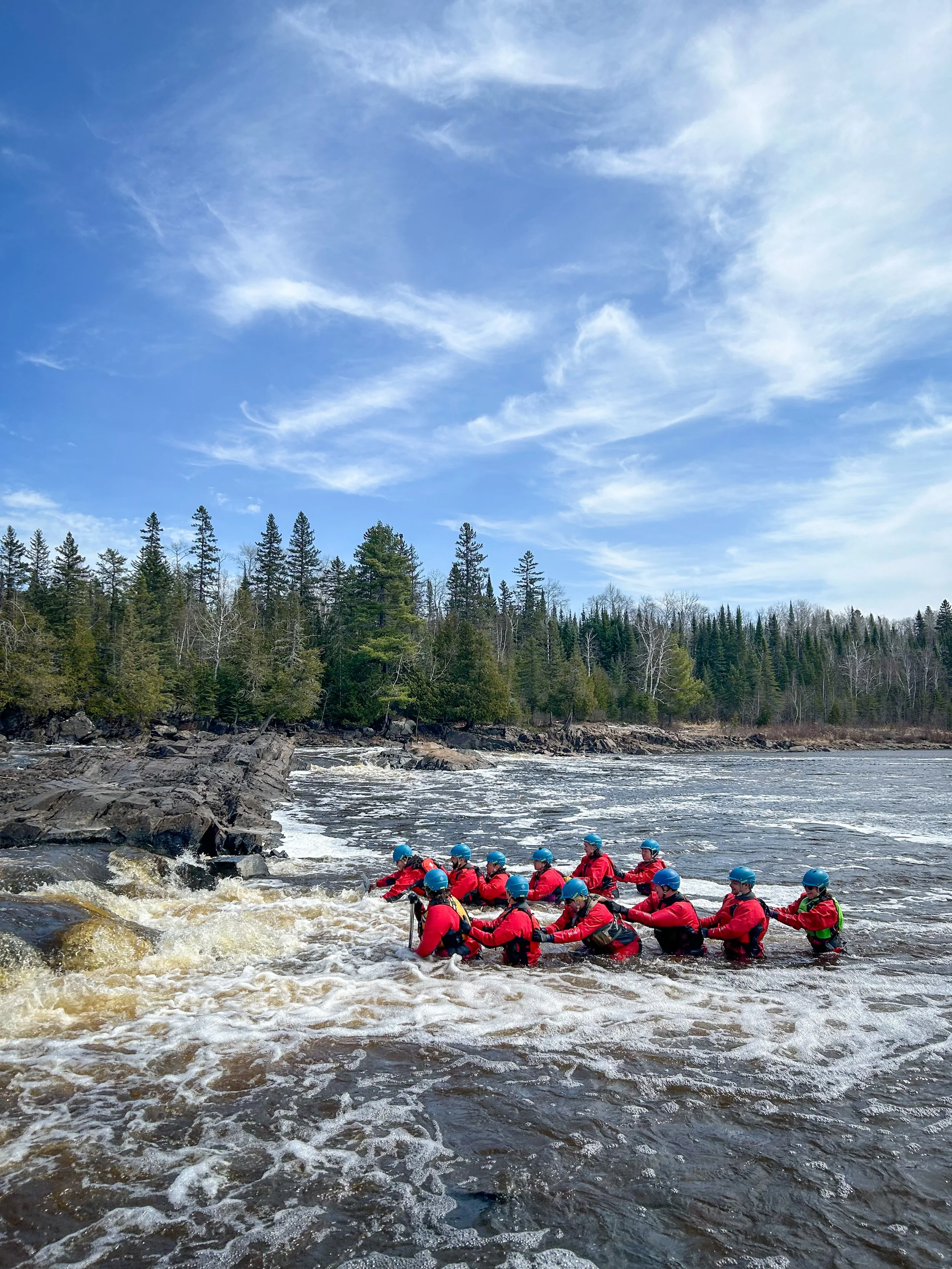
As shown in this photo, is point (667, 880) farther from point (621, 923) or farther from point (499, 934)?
point (499, 934)

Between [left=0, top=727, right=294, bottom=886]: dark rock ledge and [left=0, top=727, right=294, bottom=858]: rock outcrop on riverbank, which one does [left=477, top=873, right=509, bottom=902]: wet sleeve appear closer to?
[left=0, top=727, right=294, bottom=886]: dark rock ledge

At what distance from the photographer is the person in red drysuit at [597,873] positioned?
37.7ft

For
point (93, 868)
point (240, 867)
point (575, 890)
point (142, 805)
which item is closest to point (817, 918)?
point (575, 890)

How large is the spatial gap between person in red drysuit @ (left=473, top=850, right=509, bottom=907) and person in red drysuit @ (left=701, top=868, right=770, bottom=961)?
10.9 ft

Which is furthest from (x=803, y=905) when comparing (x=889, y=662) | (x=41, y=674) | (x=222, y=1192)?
(x=889, y=662)

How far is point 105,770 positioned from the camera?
22984mm

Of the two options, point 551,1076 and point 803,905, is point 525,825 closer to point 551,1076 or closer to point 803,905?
point 803,905

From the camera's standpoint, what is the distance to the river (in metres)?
4.30

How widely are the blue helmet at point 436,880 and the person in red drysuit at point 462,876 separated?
6.55 ft

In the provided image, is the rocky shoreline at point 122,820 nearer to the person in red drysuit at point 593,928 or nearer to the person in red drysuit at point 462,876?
the person in red drysuit at point 462,876

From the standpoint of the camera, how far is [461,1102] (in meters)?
5.77

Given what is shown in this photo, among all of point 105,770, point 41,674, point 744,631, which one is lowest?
point 105,770

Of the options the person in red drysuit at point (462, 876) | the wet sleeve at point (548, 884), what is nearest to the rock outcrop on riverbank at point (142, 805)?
the person in red drysuit at point (462, 876)

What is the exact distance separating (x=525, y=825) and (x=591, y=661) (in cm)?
6816
